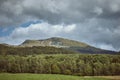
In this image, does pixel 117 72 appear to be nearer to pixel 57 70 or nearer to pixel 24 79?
pixel 57 70

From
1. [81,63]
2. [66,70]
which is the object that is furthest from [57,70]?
[81,63]

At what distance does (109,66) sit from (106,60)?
Result: 13.9m

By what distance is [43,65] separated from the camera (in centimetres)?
19600

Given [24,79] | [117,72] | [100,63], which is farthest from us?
[100,63]

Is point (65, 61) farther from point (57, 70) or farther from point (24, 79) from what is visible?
point (24, 79)

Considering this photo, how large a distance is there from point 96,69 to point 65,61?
2772 cm

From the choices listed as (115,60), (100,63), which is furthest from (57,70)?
(115,60)

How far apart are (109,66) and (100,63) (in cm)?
915

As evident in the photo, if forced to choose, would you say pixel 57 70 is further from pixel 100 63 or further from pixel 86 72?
pixel 100 63

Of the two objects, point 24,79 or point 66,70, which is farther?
point 66,70

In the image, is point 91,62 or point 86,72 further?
point 91,62

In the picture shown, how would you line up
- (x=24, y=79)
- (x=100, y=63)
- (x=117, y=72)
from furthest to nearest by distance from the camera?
(x=100, y=63)
(x=117, y=72)
(x=24, y=79)

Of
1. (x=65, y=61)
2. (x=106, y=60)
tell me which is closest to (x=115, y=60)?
(x=106, y=60)

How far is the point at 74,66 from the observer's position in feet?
619
